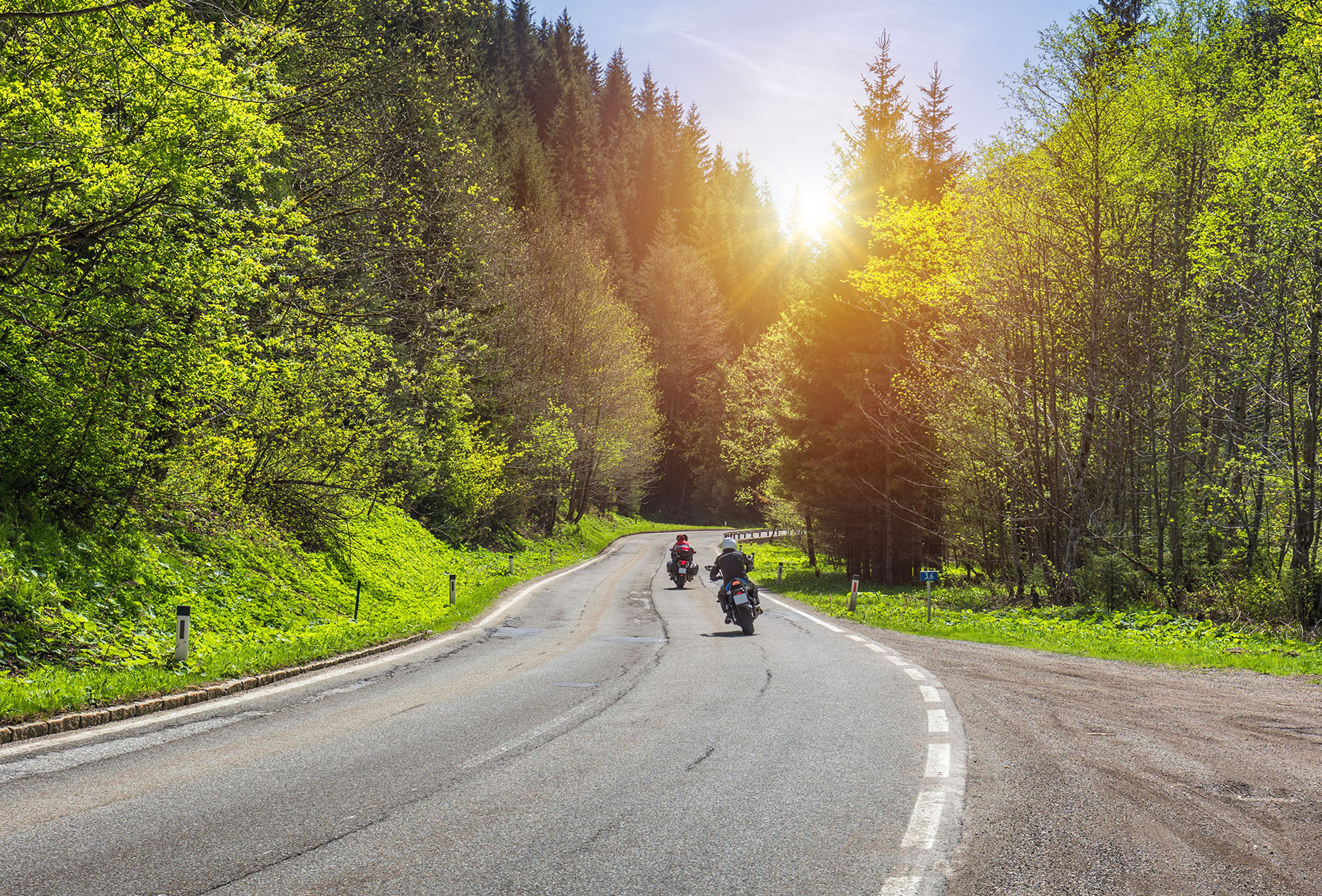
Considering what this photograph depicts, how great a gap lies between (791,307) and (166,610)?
24.0 m

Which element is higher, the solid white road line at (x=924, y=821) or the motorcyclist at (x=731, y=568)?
the motorcyclist at (x=731, y=568)

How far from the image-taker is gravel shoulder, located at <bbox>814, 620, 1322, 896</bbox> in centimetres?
376

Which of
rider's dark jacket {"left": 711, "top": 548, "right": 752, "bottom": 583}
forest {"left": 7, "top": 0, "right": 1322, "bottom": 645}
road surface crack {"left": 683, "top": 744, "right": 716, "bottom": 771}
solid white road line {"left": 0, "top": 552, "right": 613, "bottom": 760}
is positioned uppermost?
forest {"left": 7, "top": 0, "right": 1322, "bottom": 645}

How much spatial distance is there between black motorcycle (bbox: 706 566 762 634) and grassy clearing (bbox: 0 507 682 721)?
503cm

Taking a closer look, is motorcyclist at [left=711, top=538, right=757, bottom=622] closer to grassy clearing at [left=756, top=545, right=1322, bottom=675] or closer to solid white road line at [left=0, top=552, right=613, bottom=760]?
grassy clearing at [left=756, top=545, right=1322, bottom=675]

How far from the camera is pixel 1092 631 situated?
591 inches

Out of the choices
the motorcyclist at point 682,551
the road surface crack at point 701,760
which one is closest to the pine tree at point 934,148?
the motorcyclist at point 682,551

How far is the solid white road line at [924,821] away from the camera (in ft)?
13.5

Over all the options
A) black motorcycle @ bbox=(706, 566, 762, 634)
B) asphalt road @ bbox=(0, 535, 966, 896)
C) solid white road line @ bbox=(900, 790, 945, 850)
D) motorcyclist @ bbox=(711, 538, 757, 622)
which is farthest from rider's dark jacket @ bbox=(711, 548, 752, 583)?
solid white road line @ bbox=(900, 790, 945, 850)

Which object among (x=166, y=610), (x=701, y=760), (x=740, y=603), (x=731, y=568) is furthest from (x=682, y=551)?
(x=701, y=760)

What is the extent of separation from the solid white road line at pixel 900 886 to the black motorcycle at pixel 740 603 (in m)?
11.1

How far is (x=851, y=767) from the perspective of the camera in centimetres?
555

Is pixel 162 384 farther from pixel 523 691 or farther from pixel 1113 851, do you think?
pixel 1113 851

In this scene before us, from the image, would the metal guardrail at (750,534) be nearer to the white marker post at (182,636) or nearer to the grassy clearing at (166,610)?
the grassy clearing at (166,610)
